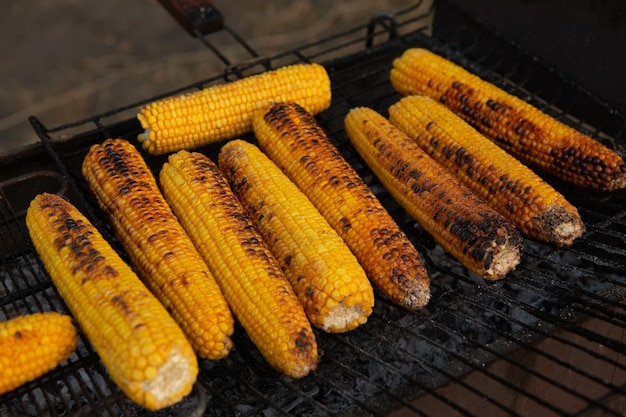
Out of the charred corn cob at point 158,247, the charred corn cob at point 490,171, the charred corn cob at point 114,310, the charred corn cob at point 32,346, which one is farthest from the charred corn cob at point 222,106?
the charred corn cob at point 32,346

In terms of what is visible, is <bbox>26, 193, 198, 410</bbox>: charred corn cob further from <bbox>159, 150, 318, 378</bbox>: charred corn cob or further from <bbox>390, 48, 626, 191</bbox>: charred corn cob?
<bbox>390, 48, 626, 191</bbox>: charred corn cob

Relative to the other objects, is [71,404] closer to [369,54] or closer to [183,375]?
[183,375]

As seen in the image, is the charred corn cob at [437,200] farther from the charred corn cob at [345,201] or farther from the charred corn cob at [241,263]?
the charred corn cob at [241,263]

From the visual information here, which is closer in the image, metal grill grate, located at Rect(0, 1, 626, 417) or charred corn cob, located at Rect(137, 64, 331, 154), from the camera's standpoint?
metal grill grate, located at Rect(0, 1, 626, 417)

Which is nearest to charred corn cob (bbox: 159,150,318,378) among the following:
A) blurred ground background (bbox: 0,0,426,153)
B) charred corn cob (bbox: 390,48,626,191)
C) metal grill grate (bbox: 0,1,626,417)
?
metal grill grate (bbox: 0,1,626,417)

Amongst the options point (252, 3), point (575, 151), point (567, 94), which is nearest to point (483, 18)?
point (567, 94)

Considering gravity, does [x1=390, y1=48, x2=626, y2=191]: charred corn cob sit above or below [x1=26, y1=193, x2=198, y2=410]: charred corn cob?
above

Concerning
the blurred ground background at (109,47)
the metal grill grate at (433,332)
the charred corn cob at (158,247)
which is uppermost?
the charred corn cob at (158,247)
